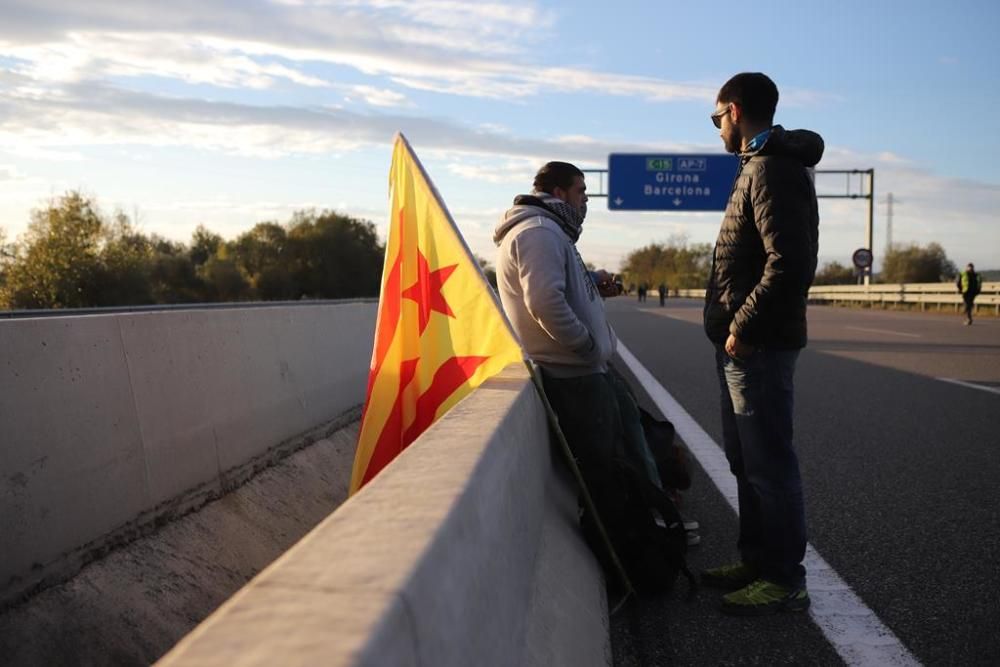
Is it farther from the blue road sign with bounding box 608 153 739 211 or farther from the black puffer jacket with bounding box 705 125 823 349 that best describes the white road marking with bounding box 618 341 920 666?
the blue road sign with bounding box 608 153 739 211

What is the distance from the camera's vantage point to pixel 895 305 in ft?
144

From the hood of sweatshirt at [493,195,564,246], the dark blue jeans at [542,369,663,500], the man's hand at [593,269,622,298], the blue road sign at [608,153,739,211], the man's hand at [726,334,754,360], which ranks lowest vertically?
the dark blue jeans at [542,369,663,500]

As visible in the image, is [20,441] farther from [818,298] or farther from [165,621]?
[818,298]

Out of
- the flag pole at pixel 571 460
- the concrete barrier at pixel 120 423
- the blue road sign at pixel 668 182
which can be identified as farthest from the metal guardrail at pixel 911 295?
the flag pole at pixel 571 460

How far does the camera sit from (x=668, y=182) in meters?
37.0

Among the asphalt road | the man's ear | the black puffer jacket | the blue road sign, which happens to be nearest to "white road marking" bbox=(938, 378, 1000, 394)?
the asphalt road

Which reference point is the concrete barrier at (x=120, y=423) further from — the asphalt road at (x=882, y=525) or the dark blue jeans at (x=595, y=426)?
the asphalt road at (x=882, y=525)

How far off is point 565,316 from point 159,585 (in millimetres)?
2018

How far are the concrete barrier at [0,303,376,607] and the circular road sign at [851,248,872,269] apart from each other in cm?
4895

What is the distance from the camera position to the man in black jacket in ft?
12.1

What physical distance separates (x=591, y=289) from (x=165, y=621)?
2505mm

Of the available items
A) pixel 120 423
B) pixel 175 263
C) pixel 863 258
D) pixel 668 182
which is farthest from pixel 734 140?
pixel 175 263

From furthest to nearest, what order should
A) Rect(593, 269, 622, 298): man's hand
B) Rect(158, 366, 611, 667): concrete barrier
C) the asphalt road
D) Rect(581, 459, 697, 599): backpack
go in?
Rect(593, 269, 622, 298): man's hand
Rect(581, 459, 697, 599): backpack
the asphalt road
Rect(158, 366, 611, 667): concrete barrier

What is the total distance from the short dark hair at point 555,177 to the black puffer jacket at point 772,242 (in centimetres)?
105
